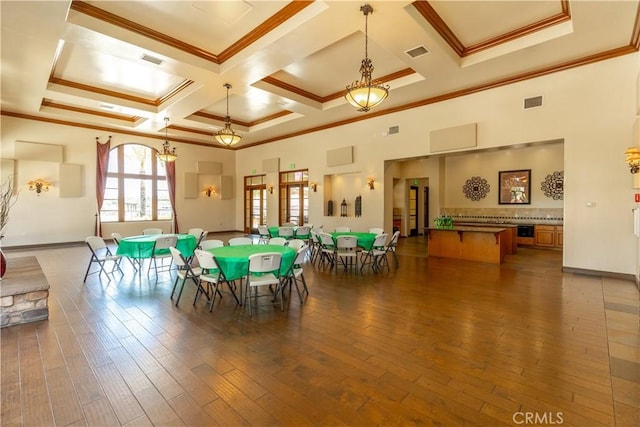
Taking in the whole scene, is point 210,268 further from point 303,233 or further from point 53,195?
point 53,195

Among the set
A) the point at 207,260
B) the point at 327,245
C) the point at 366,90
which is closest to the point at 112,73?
the point at 207,260

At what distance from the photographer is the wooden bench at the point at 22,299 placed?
3254mm

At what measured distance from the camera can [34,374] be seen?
238cm

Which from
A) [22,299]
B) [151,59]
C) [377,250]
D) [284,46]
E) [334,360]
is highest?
[151,59]

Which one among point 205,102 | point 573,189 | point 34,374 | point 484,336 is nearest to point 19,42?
point 205,102

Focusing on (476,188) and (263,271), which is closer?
(263,271)

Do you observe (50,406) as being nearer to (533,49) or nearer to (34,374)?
(34,374)

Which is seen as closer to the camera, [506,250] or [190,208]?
[506,250]

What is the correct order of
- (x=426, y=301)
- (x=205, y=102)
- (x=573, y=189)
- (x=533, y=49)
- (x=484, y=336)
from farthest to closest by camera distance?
(x=205, y=102) → (x=573, y=189) → (x=533, y=49) → (x=426, y=301) → (x=484, y=336)

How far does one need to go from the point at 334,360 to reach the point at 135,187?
1094cm

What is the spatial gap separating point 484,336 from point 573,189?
4.29 meters

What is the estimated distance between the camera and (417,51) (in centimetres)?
498

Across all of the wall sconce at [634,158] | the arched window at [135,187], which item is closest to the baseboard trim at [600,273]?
the wall sconce at [634,158]

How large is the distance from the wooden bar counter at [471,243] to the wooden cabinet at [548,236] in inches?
77.6
